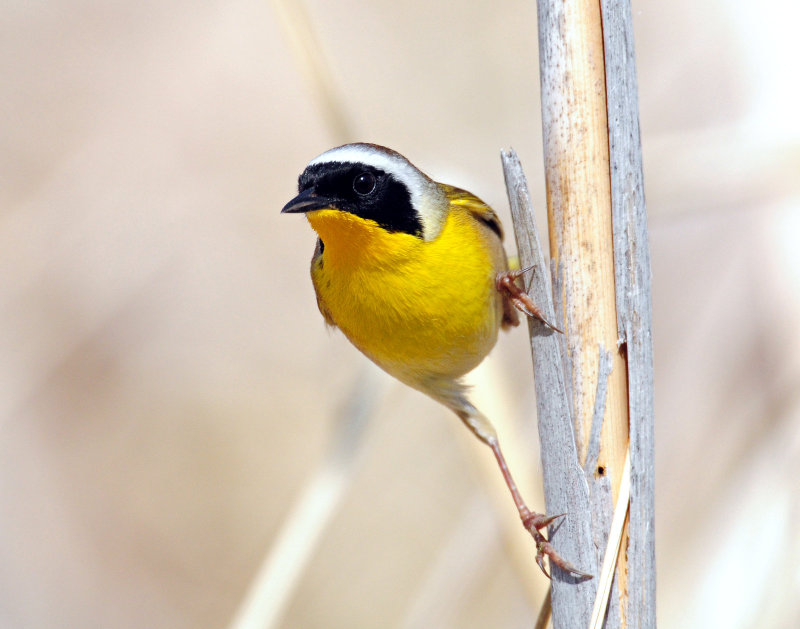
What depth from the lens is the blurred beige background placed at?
3.62 m

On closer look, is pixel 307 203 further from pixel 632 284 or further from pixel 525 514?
pixel 525 514

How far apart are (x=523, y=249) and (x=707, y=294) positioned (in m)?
2.76

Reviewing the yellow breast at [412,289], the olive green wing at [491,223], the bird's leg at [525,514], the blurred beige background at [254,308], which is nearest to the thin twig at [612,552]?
the bird's leg at [525,514]

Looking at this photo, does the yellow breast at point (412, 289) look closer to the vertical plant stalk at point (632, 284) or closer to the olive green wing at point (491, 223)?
the olive green wing at point (491, 223)

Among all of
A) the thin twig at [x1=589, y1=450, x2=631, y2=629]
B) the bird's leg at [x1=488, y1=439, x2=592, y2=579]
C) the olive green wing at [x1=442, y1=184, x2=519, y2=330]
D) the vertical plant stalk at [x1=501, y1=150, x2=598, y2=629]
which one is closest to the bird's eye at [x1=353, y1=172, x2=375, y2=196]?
the olive green wing at [x1=442, y1=184, x2=519, y2=330]

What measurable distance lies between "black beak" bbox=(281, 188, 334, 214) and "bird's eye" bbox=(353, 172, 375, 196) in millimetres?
94

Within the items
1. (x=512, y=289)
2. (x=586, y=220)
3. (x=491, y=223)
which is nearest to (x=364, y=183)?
(x=512, y=289)

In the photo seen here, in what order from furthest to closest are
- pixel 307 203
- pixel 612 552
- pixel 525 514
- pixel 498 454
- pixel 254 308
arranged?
1. pixel 254 308
2. pixel 498 454
3. pixel 525 514
4. pixel 307 203
5. pixel 612 552

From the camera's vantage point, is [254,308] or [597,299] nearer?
[597,299]

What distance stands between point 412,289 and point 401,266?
0.08 meters

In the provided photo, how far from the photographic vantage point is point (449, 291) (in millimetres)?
2512

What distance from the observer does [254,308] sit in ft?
16.1

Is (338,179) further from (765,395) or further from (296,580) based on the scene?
(765,395)

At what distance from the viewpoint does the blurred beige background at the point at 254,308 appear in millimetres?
3619
